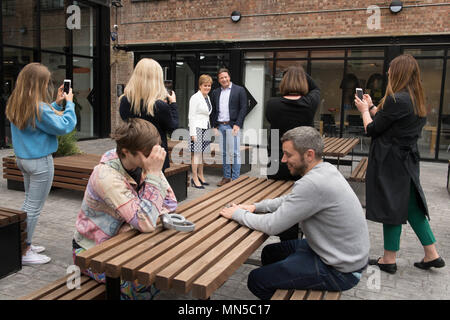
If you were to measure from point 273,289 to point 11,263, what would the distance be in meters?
2.40

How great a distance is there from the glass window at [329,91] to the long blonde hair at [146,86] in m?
8.78

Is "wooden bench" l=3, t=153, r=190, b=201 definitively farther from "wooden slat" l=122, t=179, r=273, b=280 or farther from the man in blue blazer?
"wooden slat" l=122, t=179, r=273, b=280

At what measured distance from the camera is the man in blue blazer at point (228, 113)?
7.04m

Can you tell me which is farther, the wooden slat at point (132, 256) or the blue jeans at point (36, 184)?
the blue jeans at point (36, 184)

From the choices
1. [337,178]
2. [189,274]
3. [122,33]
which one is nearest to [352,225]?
[337,178]

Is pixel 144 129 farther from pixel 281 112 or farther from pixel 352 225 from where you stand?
pixel 281 112

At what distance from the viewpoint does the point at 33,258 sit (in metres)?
3.86

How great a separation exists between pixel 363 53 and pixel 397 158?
8640 millimetres

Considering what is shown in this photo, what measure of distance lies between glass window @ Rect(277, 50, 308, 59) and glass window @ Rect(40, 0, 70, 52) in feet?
23.1

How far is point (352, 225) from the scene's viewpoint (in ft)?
8.01

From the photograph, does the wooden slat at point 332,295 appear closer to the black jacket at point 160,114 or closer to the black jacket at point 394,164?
the black jacket at point 394,164

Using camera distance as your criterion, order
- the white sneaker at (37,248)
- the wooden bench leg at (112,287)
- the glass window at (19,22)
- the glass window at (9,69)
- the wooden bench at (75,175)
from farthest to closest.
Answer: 1. the glass window at (19,22)
2. the glass window at (9,69)
3. the wooden bench at (75,175)
4. the white sneaker at (37,248)
5. the wooden bench leg at (112,287)

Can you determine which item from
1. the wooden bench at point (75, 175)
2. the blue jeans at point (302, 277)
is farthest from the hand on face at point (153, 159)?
the wooden bench at point (75, 175)

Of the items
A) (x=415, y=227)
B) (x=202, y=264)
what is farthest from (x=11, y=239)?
(x=415, y=227)
